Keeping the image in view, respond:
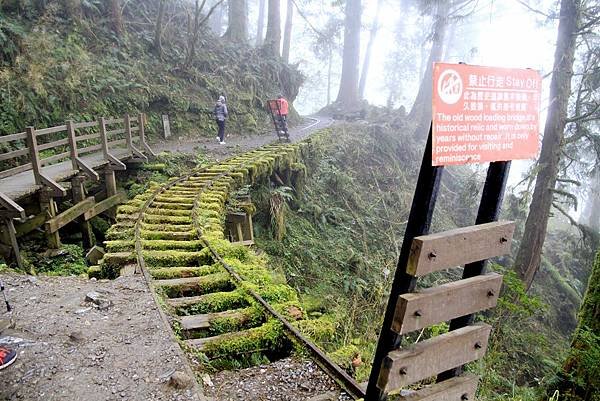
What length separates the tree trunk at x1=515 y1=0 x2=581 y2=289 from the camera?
9547mm

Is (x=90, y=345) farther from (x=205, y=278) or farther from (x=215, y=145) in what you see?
(x=215, y=145)

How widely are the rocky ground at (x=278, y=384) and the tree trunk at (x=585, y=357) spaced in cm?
310

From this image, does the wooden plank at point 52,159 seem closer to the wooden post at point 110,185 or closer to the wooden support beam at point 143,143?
the wooden post at point 110,185

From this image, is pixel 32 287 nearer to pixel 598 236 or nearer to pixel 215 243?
pixel 215 243

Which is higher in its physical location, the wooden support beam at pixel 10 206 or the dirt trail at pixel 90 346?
the wooden support beam at pixel 10 206

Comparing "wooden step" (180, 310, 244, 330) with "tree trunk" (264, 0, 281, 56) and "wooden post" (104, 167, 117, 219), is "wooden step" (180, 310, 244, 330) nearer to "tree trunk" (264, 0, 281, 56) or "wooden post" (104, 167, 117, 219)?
"wooden post" (104, 167, 117, 219)

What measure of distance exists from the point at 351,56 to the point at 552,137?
800 inches

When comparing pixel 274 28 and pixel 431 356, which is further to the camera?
pixel 274 28

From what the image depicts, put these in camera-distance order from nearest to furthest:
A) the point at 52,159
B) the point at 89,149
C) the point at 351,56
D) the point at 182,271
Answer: the point at 182,271, the point at 52,159, the point at 89,149, the point at 351,56

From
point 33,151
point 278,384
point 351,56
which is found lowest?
point 278,384

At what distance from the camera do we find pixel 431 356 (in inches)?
99.0

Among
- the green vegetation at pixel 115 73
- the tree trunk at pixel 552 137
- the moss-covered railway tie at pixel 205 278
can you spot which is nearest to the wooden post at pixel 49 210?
the moss-covered railway tie at pixel 205 278

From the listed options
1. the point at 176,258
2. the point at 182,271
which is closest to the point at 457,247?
the point at 182,271

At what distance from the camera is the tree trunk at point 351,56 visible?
2734 cm
